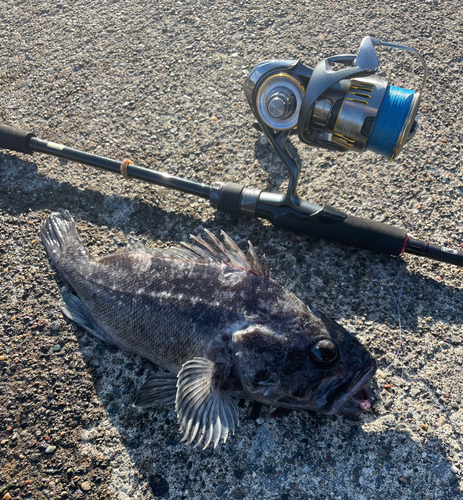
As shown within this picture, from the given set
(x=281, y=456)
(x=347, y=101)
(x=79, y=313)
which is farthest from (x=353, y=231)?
(x=79, y=313)

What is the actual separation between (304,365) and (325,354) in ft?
0.44

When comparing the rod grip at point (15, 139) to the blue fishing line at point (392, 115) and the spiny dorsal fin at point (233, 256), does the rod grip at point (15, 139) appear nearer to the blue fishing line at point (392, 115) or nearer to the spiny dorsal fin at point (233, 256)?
the spiny dorsal fin at point (233, 256)

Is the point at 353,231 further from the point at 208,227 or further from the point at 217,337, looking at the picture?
the point at 217,337

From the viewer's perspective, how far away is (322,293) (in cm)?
309

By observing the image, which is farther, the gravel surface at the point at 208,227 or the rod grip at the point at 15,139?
the rod grip at the point at 15,139

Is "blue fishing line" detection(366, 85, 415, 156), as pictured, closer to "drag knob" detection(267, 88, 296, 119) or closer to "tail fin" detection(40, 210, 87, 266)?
"drag knob" detection(267, 88, 296, 119)

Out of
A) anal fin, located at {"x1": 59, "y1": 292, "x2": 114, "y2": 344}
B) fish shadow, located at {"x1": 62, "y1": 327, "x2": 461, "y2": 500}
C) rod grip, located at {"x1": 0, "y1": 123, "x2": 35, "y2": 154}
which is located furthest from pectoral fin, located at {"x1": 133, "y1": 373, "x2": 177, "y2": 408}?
rod grip, located at {"x1": 0, "y1": 123, "x2": 35, "y2": 154}

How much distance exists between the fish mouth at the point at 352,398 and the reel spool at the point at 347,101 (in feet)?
4.81

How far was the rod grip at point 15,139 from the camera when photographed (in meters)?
3.80

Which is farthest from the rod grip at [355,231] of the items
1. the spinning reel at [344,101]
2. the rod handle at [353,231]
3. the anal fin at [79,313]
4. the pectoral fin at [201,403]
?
the anal fin at [79,313]

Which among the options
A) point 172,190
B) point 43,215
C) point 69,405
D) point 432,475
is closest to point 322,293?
point 432,475

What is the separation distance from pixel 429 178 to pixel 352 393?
7.29 feet

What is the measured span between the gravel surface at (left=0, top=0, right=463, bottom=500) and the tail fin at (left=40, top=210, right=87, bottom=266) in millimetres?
171

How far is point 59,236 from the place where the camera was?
131 inches
